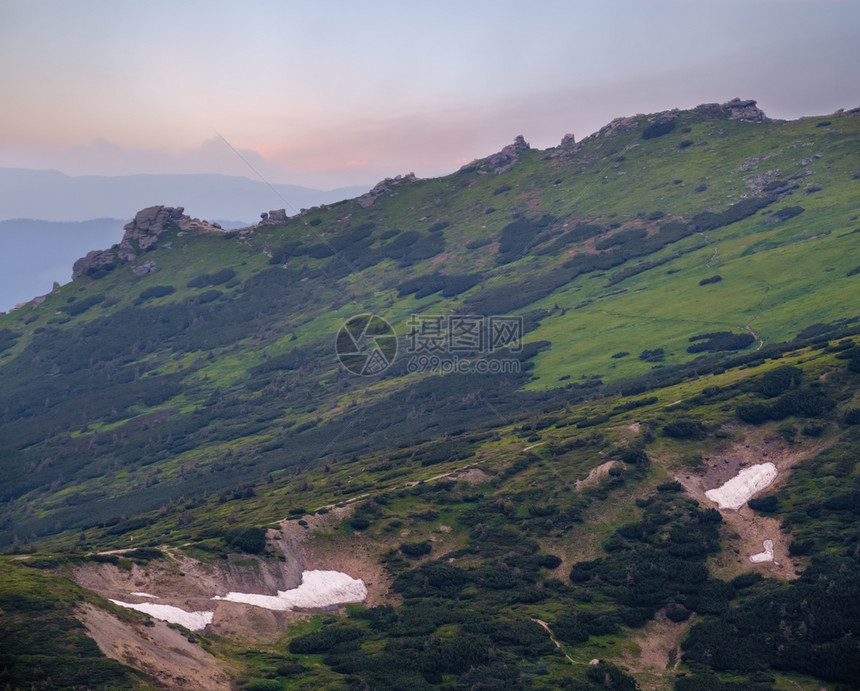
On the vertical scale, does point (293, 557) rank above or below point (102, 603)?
below

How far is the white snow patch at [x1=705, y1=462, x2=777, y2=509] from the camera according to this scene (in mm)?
83375

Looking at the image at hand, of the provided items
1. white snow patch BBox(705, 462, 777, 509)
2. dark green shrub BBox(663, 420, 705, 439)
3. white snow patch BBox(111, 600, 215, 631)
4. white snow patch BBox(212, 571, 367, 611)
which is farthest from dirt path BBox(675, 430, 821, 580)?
white snow patch BBox(111, 600, 215, 631)

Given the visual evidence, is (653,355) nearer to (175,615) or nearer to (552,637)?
(552,637)

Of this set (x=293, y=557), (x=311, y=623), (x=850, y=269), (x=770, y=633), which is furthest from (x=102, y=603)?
(x=850, y=269)

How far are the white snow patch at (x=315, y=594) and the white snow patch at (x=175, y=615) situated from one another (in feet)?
14.8

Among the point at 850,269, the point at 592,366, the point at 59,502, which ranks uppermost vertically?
the point at 850,269

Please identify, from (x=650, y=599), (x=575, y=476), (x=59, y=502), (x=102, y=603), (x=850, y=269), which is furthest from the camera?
(x=59, y=502)

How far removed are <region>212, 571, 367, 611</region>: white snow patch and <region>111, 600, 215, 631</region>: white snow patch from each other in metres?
4.51

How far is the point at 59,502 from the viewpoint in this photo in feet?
611

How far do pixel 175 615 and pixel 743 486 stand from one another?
197ft

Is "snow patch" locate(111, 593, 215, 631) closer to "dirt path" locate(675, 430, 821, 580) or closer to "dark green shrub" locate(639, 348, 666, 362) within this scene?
"dirt path" locate(675, 430, 821, 580)

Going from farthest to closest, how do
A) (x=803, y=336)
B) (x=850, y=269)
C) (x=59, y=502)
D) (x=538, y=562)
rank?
(x=59, y=502) → (x=850, y=269) → (x=803, y=336) → (x=538, y=562)

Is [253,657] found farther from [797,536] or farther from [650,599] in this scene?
[797,536]

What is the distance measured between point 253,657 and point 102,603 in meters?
12.2
